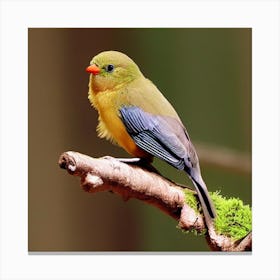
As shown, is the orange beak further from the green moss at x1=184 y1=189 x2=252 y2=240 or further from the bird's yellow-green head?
the green moss at x1=184 y1=189 x2=252 y2=240

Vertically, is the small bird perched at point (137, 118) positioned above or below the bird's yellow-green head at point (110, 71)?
below

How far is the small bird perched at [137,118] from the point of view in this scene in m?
2.34

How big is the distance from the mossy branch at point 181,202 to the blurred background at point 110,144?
0.04 m

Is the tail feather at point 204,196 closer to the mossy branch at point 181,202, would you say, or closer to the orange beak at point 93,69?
the mossy branch at point 181,202

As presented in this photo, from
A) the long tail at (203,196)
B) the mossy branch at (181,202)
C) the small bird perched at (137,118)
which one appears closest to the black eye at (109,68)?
the small bird perched at (137,118)

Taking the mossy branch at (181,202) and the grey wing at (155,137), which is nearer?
the mossy branch at (181,202)

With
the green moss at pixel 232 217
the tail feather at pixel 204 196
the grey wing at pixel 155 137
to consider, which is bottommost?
the green moss at pixel 232 217

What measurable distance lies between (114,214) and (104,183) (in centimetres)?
34

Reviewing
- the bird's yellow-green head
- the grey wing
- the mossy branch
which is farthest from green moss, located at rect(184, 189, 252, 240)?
the bird's yellow-green head

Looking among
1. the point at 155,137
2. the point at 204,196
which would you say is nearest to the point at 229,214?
the point at 204,196

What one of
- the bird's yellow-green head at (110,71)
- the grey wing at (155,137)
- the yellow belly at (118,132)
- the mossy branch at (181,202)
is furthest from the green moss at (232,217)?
the bird's yellow-green head at (110,71)

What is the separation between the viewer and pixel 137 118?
92.3 inches
